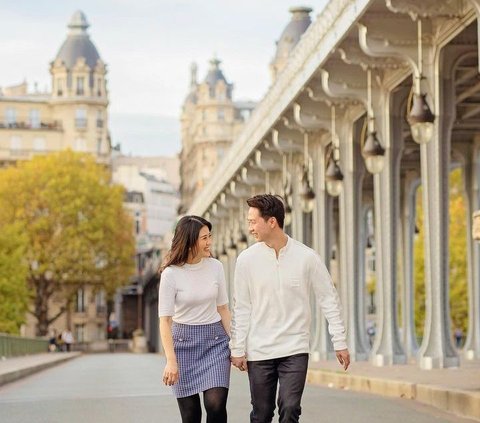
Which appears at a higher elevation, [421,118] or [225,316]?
[421,118]

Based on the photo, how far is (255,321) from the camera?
9.95m

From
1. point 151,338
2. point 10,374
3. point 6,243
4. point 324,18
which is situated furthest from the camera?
point 151,338

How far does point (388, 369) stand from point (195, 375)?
15.4 m

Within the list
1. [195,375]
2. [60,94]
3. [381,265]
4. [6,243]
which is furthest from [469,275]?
[60,94]

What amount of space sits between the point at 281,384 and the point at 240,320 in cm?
45

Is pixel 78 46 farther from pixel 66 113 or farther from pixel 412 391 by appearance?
pixel 412 391

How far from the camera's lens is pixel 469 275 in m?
34.3

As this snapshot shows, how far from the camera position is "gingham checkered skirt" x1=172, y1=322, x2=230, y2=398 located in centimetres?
999

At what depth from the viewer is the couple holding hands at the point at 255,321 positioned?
32.4 feet

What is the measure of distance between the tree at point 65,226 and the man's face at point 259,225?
10083 cm

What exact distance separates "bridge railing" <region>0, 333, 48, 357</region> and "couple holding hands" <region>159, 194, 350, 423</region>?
38.0 meters

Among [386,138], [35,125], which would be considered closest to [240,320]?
[386,138]

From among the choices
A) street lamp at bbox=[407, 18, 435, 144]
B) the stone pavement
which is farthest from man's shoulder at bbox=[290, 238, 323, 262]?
street lamp at bbox=[407, 18, 435, 144]

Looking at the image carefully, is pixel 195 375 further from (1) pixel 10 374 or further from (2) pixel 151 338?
(2) pixel 151 338
